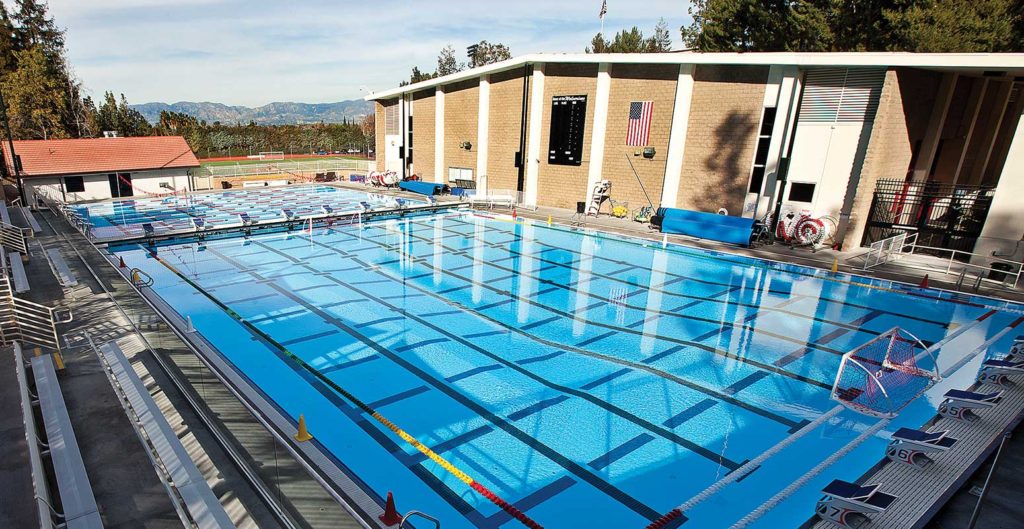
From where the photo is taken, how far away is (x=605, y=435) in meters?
6.35

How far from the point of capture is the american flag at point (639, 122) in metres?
19.0

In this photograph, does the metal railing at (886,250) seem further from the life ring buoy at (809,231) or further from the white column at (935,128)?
the white column at (935,128)

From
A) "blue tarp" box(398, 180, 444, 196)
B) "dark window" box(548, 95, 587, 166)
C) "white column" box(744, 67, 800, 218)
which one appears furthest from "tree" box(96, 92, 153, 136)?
"white column" box(744, 67, 800, 218)

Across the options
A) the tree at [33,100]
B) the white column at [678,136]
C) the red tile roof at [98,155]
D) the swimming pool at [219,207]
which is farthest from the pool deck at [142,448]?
the tree at [33,100]

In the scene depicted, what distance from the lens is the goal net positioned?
250 inches

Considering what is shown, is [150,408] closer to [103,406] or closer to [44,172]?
[103,406]

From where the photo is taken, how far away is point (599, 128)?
66.4ft

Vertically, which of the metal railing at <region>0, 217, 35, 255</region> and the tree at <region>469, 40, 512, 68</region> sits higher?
the tree at <region>469, 40, 512, 68</region>

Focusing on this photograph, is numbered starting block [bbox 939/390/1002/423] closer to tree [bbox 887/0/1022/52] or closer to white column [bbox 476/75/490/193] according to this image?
white column [bbox 476/75/490/193]

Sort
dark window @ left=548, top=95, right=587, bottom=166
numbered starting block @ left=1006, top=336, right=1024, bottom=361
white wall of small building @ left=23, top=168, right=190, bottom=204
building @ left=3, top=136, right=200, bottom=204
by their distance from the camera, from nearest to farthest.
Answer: numbered starting block @ left=1006, top=336, right=1024, bottom=361 < dark window @ left=548, top=95, right=587, bottom=166 < white wall of small building @ left=23, top=168, right=190, bottom=204 < building @ left=3, top=136, right=200, bottom=204

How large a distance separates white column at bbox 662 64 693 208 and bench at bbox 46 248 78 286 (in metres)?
17.0

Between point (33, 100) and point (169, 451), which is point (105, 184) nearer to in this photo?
point (33, 100)

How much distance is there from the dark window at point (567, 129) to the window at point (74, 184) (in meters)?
21.8

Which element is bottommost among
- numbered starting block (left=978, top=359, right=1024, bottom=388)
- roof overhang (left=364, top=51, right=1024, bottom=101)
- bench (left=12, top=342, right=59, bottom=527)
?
bench (left=12, top=342, right=59, bottom=527)
